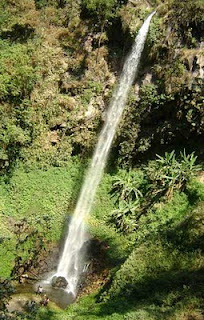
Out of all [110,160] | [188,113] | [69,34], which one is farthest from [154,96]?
[69,34]

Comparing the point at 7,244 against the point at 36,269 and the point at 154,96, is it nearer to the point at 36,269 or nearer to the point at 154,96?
the point at 36,269

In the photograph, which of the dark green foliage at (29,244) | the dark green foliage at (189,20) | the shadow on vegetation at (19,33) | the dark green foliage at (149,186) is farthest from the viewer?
the shadow on vegetation at (19,33)

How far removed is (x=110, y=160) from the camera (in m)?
18.9

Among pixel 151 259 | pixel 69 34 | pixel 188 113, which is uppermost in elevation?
pixel 69 34

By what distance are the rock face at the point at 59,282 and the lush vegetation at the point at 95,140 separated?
2.72ft

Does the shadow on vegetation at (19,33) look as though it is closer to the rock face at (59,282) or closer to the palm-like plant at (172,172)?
the palm-like plant at (172,172)

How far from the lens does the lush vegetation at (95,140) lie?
1262cm

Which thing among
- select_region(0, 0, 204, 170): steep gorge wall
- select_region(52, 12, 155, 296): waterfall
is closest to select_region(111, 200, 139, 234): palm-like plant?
select_region(52, 12, 155, 296): waterfall

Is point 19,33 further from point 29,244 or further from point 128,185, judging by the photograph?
point 29,244

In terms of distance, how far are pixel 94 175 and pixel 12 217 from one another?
457 centimetres

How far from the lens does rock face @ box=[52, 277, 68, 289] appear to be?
14.0 m

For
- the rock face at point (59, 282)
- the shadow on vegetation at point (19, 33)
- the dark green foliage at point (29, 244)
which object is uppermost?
the shadow on vegetation at point (19, 33)

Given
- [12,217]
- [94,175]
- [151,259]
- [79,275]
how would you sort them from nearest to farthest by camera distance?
[151,259], [79,275], [12,217], [94,175]

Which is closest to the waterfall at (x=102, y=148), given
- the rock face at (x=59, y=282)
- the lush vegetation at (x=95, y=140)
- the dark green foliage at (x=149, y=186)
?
the lush vegetation at (x=95, y=140)
